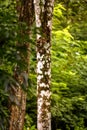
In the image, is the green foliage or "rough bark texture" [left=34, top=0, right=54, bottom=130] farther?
the green foliage

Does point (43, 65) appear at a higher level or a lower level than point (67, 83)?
higher

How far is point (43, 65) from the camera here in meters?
6.46

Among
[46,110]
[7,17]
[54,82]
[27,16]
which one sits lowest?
[54,82]

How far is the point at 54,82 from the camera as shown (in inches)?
383

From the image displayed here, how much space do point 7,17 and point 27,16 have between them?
3690 mm

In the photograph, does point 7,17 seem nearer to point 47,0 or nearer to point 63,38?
point 47,0

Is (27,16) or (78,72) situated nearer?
(27,16)

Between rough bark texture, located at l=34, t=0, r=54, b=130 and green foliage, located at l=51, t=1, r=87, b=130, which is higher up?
rough bark texture, located at l=34, t=0, r=54, b=130

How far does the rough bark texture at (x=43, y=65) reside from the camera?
6.47 metres

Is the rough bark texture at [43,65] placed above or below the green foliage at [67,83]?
above

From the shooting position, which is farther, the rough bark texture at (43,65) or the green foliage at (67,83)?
the green foliage at (67,83)

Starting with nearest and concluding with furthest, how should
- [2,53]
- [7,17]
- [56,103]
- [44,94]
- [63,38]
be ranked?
1. [2,53]
2. [7,17]
3. [44,94]
4. [56,103]
5. [63,38]

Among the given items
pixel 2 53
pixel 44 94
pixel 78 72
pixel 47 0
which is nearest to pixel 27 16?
pixel 47 0

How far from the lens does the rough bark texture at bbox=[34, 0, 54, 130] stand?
6.47m
